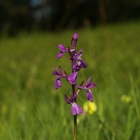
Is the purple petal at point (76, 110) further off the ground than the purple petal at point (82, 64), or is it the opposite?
the purple petal at point (82, 64)

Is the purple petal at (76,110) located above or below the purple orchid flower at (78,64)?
below

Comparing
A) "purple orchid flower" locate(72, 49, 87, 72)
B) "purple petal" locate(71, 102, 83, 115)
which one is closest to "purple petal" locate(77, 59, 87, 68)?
"purple orchid flower" locate(72, 49, 87, 72)

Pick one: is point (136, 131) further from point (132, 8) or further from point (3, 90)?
point (132, 8)

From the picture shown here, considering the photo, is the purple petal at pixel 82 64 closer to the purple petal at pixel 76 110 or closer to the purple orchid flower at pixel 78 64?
the purple orchid flower at pixel 78 64

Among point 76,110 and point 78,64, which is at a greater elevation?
point 78,64

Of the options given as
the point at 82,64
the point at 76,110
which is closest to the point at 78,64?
the point at 82,64

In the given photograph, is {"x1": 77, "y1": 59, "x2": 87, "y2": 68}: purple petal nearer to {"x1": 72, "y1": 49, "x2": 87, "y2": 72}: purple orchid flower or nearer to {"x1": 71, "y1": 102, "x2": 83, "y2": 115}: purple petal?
{"x1": 72, "y1": 49, "x2": 87, "y2": 72}: purple orchid flower

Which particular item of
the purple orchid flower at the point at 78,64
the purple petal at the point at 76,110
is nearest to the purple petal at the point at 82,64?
the purple orchid flower at the point at 78,64

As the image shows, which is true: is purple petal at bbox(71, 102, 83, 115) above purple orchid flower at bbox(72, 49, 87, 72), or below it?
below

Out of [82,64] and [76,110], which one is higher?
[82,64]

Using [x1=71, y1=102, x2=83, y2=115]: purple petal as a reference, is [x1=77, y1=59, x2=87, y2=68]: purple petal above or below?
above

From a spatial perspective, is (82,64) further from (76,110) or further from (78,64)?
(76,110)
